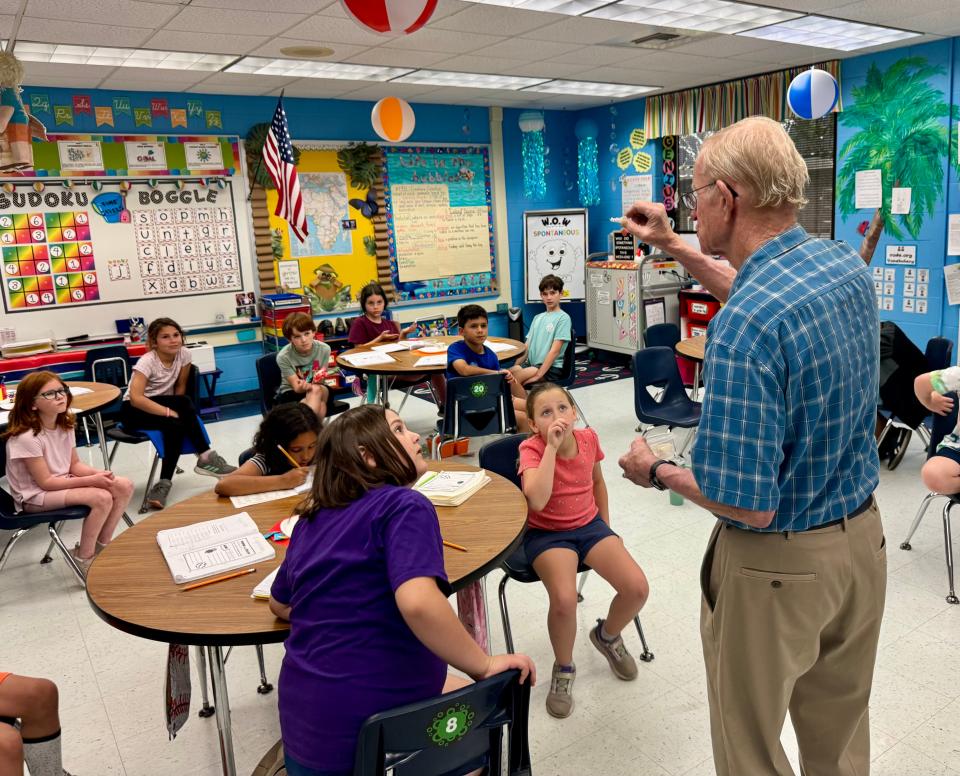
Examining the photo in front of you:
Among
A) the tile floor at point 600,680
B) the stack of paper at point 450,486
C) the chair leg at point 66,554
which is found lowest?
the tile floor at point 600,680

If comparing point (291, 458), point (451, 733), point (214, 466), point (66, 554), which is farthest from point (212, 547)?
point (214, 466)

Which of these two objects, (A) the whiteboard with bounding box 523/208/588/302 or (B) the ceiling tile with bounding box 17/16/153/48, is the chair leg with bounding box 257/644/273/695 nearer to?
(B) the ceiling tile with bounding box 17/16/153/48

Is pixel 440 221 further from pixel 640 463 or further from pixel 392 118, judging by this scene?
pixel 640 463

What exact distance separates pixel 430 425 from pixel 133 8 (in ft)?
12.0

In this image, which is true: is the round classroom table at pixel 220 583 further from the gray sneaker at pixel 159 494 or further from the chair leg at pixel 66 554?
the gray sneaker at pixel 159 494

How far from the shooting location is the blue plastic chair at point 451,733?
1.39 metres

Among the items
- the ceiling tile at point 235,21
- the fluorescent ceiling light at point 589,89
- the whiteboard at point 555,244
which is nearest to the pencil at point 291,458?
the ceiling tile at point 235,21

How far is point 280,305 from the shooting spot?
722 centimetres

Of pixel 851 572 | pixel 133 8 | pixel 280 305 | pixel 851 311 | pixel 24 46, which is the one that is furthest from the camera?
pixel 280 305

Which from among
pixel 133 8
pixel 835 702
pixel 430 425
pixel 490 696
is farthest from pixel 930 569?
pixel 133 8

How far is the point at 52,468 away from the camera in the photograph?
12.1 ft

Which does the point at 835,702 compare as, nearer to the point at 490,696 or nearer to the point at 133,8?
the point at 490,696

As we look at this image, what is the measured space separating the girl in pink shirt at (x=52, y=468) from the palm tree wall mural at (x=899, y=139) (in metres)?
5.46

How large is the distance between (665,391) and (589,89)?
4248mm
